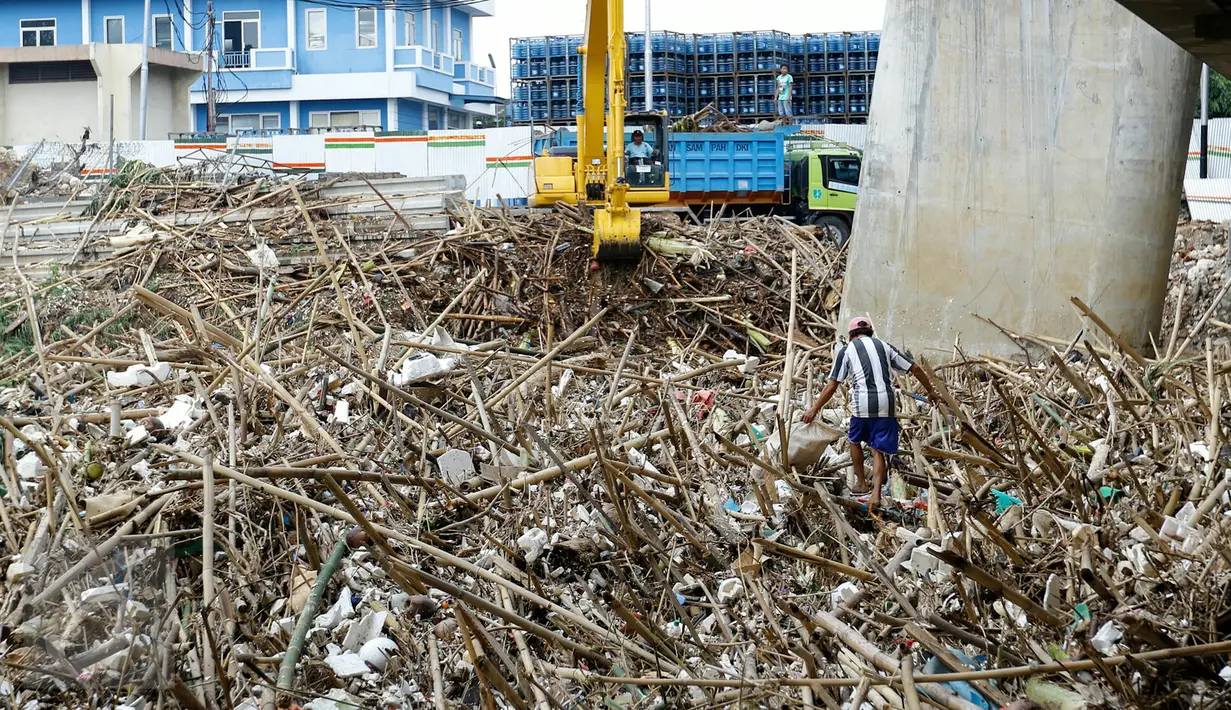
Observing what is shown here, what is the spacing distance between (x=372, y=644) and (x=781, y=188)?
58.4 ft

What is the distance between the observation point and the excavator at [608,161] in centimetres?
1251

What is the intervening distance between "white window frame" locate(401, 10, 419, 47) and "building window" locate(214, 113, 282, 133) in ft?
17.6

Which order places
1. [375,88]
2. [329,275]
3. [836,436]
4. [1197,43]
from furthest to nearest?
[375,88], [329,275], [836,436], [1197,43]

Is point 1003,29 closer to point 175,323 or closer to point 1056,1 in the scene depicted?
point 1056,1

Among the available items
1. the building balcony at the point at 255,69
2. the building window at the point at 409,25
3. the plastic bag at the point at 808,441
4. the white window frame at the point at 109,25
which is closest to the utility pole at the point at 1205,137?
the plastic bag at the point at 808,441

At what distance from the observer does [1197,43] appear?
178 inches

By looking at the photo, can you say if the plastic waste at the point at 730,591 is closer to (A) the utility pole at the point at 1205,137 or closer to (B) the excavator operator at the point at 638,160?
(B) the excavator operator at the point at 638,160

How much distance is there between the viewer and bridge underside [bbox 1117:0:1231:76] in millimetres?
4043

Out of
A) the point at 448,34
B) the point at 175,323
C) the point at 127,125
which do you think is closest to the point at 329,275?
the point at 175,323

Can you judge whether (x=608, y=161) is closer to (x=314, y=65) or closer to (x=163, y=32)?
(x=314, y=65)

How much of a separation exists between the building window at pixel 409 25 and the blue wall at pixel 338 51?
42.0 inches

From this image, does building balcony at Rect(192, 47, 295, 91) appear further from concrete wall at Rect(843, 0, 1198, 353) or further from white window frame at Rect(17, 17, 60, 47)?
concrete wall at Rect(843, 0, 1198, 353)

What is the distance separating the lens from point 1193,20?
4230mm

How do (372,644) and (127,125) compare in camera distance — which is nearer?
(372,644)
